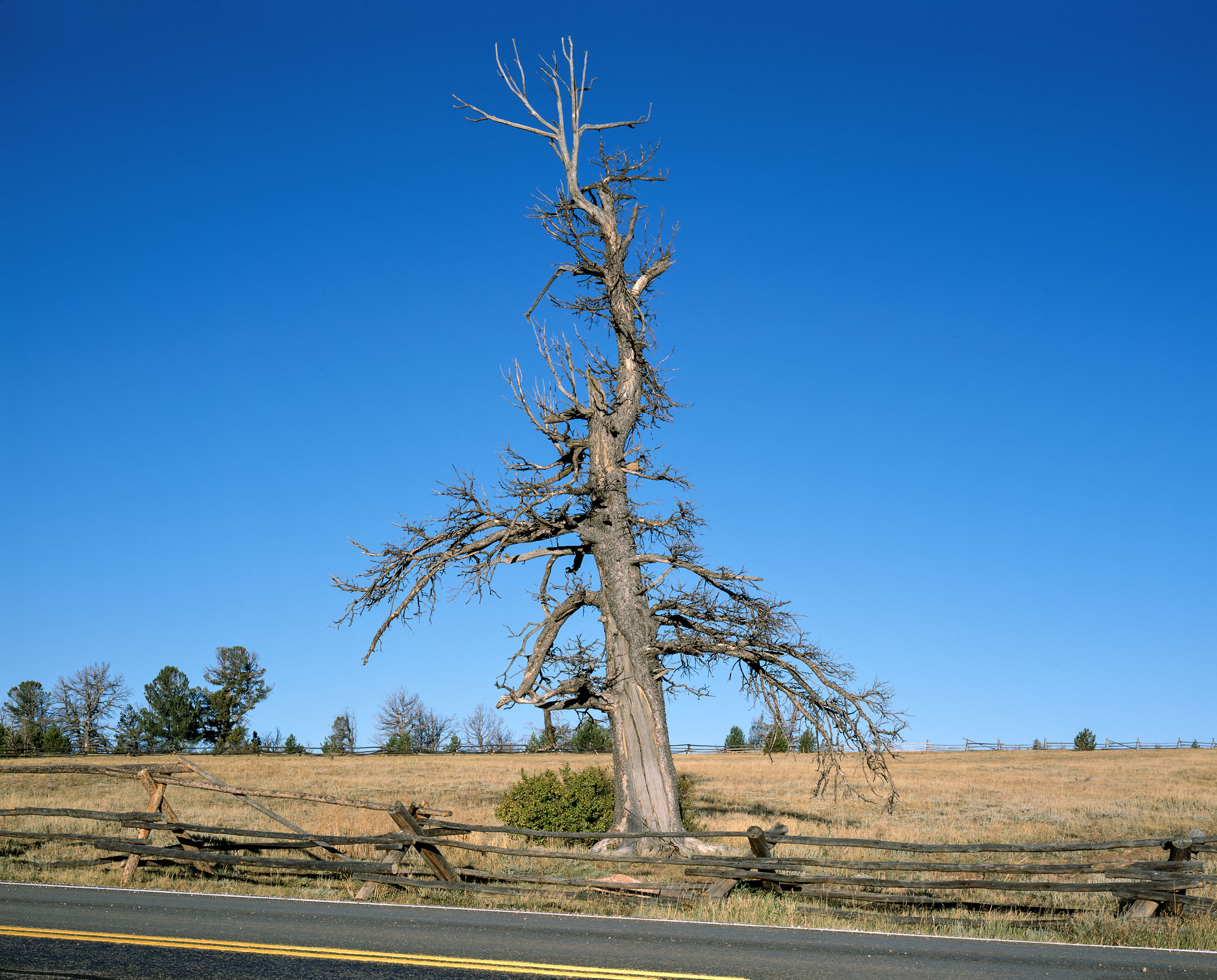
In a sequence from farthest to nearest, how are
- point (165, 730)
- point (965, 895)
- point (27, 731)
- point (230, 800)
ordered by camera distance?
1. point (165, 730)
2. point (27, 731)
3. point (230, 800)
4. point (965, 895)

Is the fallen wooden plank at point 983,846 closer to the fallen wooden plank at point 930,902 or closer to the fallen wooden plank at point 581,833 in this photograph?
the fallen wooden plank at point 930,902

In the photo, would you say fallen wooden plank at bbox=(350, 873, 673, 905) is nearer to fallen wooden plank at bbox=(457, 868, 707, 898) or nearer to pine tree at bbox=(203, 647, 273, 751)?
fallen wooden plank at bbox=(457, 868, 707, 898)

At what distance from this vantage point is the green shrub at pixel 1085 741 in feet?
226

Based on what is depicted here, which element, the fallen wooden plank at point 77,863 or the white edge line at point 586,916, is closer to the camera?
the white edge line at point 586,916

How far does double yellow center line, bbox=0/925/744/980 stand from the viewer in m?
7.83

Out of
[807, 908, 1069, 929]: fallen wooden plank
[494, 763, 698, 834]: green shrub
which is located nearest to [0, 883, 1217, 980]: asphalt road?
[807, 908, 1069, 929]: fallen wooden plank

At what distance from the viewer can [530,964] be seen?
823 cm

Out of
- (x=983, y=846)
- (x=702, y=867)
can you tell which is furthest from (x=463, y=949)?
(x=983, y=846)

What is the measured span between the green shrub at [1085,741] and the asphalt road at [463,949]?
67.2m

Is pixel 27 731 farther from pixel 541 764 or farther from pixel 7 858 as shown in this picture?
pixel 7 858

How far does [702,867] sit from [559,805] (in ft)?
20.2

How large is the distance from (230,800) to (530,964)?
84.6ft

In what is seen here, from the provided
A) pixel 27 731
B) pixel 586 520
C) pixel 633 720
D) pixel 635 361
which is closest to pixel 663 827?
pixel 633 720

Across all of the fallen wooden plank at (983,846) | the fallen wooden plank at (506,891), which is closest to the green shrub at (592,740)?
the fallen wooden plank at (506,891)
